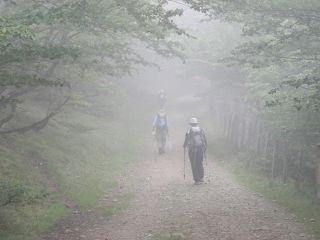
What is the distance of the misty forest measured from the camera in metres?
11.0

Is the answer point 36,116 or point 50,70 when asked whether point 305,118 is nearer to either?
point 50,70

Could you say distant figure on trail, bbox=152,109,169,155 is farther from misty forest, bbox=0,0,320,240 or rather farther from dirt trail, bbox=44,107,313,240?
dirt trail, bbox=44,107,313,240

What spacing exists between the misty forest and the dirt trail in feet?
0.15

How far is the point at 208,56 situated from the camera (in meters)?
35.3

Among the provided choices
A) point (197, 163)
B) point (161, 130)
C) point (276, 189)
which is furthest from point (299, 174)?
point (161, 130)

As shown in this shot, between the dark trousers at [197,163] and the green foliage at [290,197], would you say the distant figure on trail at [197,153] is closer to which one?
the dark trousers at [197,163]

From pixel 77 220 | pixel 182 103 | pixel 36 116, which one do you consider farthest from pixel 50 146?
pixel 182 103

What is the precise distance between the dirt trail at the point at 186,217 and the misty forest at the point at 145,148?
5 cm

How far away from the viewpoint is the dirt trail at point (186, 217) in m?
11.0

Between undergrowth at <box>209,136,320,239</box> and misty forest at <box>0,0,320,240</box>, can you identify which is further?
undergrowth at <box>209,136,320,239</box>

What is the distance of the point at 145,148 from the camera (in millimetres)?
26453

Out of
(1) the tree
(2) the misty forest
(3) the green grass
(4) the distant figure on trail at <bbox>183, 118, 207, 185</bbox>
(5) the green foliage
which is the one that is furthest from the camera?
(4) the distant figure on trail at <bbox>183, 118, 207, 185</bbox>

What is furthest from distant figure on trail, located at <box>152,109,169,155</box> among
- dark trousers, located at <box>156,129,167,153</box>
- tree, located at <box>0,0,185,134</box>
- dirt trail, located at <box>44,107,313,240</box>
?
dirt trail, located at <box>44,107,313,240</box>

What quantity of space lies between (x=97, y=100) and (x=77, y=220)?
17.5 meters
